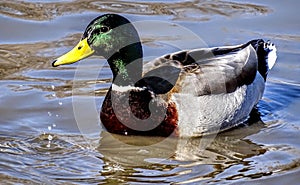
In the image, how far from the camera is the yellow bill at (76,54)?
688cm

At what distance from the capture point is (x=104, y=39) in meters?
7.04

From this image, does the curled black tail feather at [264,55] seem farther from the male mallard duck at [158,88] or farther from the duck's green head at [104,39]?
the duck's green head at [104,39]

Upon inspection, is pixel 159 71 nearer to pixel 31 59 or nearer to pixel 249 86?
pixel 249 86

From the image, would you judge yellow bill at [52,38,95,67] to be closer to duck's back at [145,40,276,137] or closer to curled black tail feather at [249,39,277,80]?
Answer: duck's back at [145,40,276,137]

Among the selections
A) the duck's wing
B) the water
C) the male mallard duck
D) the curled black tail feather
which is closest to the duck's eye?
the male mallard duck

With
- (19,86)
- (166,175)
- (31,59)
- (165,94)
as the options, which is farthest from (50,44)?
(166,175)

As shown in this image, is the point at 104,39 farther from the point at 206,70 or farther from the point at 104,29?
the point at 206,70

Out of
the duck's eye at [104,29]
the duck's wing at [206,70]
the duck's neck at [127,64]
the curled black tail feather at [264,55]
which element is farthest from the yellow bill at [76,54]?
the curled black tail feather at [264,55]

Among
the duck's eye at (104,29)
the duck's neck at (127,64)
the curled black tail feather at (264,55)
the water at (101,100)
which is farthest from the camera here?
the curled black tail feather at (264,55)

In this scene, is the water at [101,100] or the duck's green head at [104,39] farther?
the duck's green head at [104,39]

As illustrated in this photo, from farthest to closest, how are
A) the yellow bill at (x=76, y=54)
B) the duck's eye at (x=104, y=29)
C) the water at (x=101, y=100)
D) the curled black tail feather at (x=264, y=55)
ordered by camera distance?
1. the curled black tail feather at (x=264, y=55)
2. the duck's eye at (x=104, y=29)
3. the yellow bill at (x=76, y=54)
4. the water at (x=101, y=100)

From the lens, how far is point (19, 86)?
26.9 ft

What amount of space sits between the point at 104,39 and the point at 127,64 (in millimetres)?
376

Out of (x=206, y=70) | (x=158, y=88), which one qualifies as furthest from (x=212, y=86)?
(x=158, y=88)
